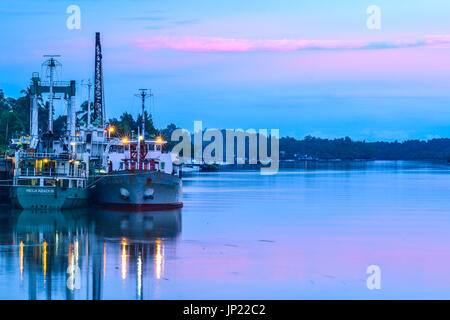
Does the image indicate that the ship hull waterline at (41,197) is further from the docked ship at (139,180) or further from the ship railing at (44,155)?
the docked ship at (139,180)

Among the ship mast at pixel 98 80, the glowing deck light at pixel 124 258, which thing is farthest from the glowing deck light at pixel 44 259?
the ship mast at pixel 98 80

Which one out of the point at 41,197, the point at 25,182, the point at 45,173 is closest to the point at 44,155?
the point at 45,173

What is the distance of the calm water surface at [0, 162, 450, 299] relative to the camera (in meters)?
33.3

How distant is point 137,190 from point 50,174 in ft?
26.2

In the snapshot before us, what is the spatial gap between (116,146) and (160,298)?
51.3 metres

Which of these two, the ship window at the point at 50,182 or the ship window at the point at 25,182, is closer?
the ship window at the point at 50,182

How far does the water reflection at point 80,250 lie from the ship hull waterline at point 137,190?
6.36 ft

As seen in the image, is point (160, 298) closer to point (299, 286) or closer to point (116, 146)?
point (299, 286)

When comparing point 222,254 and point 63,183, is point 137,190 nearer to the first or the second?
point 63,183

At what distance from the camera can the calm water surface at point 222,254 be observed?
3334 cm

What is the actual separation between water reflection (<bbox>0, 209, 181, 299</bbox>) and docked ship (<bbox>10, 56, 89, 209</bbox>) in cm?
117

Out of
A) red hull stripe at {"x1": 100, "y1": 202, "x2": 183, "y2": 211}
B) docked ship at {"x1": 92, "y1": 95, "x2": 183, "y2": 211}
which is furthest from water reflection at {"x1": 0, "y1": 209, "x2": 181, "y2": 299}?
docked ship at {"x1": 92, "y1": 95, "x2": 183, "y2": 211}

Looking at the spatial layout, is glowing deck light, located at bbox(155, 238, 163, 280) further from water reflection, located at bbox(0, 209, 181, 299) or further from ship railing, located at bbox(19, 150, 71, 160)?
ship railing, located at bbox(19, 150, 71, 160)
